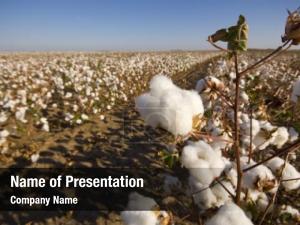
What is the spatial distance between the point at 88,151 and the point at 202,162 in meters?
4.55

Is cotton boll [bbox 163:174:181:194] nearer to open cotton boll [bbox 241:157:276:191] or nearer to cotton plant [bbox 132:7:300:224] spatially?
cotton plant [bbox 132:7:300:224]

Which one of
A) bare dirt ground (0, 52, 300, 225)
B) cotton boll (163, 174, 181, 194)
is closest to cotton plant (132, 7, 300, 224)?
cotton boll (163, 174, 181, 194)

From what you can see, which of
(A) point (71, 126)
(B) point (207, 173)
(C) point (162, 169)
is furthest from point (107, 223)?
(A) point (71, 126)

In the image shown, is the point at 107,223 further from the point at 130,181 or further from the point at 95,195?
the point at 130,181

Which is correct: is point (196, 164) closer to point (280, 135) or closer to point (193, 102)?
point (193, 102)

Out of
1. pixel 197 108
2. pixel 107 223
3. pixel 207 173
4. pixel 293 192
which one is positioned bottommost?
pixel 107 223

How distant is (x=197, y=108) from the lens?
53.6 inches

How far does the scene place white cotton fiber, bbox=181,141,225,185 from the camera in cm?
186

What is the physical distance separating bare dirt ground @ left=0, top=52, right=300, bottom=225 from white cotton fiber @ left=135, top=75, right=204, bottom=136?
3.05m

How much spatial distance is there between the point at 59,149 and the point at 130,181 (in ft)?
5.56

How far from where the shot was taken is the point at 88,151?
6.18 m

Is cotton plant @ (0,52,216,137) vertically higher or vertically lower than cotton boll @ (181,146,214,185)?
lower

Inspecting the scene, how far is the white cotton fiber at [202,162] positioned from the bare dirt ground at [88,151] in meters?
2.39

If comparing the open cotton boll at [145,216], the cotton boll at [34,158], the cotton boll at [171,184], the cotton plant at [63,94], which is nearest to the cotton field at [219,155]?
the open cotton boll at [145,216]
